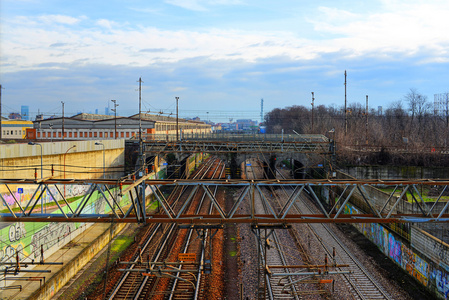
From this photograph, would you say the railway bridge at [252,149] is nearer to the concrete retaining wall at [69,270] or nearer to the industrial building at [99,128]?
the industrial building at [99,128]

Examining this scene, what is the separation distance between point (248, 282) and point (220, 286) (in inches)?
45.1

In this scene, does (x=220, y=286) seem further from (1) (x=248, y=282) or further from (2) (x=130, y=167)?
(2) (x=130, y=167)

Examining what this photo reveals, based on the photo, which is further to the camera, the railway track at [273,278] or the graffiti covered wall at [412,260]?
the graffiti covered wall at [412,260]

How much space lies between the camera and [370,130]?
4581 centimetres

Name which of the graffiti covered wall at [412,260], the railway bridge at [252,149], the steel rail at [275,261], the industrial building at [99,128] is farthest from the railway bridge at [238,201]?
the industrial building at [99,128]

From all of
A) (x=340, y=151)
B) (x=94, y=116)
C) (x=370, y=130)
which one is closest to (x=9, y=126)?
(x=94, y=116)

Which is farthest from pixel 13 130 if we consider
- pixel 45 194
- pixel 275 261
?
pixel 275 261

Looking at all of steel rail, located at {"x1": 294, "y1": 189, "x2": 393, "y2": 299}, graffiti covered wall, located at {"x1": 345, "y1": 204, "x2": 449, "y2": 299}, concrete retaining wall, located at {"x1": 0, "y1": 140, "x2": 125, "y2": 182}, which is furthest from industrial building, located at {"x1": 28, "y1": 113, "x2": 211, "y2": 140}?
graffiti covered wall, located at {"x1": 345, "y1": 204, "x2": 449, "y2": 299}

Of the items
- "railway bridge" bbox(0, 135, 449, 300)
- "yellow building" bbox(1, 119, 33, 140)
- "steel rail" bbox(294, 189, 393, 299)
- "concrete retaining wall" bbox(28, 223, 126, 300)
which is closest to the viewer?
"railway bridge" bbox(0, 135, 449, 300)

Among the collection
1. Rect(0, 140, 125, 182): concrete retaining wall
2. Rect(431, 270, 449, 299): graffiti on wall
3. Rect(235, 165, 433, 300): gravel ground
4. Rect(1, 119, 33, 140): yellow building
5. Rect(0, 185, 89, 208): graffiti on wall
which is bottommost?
Rect(235, 165, 433, 300): gravel ground

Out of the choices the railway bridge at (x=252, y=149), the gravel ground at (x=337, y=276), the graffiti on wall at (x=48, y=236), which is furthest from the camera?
the railway bridge at (x=252, y=149)

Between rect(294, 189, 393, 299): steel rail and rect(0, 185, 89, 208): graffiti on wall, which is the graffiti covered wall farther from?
rect(0, 185, 89, 208): graffiti on wall

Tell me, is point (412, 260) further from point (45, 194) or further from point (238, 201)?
point (45, 194)

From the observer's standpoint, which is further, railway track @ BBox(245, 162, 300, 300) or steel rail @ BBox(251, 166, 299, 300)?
steel rail @ BBox(251, 166, 299, 300)
